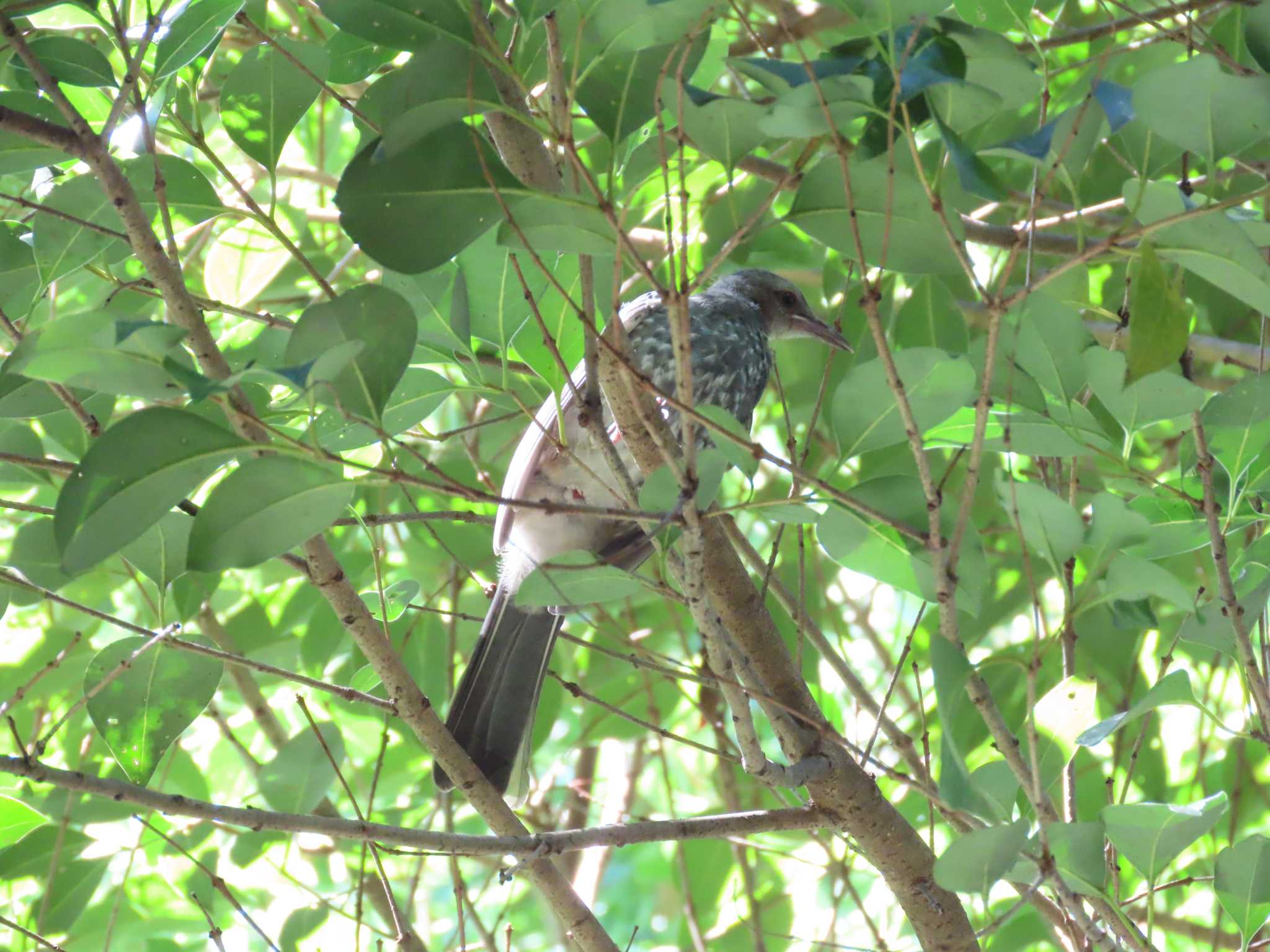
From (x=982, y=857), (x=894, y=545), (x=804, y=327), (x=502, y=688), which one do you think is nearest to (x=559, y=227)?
(x=894, y=545)

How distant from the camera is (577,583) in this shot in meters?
1.34

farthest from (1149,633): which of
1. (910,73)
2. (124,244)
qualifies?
(124,244)

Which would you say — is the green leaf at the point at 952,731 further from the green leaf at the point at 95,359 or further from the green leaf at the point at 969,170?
the green leaf at the point at 95,359

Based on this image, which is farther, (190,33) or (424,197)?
(190,33)

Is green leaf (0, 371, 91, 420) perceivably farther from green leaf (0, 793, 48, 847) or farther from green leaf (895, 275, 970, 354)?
green leaf (895, 275, 970, 354)

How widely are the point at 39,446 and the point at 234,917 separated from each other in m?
1.69

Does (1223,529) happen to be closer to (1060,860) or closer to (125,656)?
(1060,860)

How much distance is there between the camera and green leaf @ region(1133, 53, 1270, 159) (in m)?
1.13

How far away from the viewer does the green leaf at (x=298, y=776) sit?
6.58 ft

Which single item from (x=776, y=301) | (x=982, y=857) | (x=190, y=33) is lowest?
(x=982, y=857)

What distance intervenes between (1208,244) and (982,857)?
581mm

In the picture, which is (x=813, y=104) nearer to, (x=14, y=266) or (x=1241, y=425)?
(x=1241, y=425)

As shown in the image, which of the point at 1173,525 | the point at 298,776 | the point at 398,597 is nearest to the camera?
the point at 1173,525

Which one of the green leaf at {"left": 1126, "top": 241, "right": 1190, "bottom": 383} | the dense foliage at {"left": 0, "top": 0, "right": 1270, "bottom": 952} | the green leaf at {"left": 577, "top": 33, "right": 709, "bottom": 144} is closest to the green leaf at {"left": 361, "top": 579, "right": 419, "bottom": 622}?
the dense foliage at {"left": 0, "top": 0, "right": 1270, "bottom": 952}
